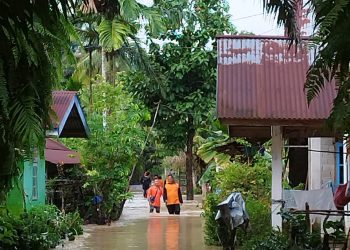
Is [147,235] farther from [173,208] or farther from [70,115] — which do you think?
[173,208]

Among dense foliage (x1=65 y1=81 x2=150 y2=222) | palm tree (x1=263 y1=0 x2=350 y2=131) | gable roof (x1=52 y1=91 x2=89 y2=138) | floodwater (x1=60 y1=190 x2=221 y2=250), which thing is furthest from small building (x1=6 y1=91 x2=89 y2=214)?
palm tree (x1=263 y1=0 x2=350 y2=131)

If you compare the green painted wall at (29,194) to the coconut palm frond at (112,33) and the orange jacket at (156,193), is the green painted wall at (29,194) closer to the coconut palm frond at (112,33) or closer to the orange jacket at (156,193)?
the coconut palm frond at (112,33)

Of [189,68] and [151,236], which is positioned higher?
[189,68]

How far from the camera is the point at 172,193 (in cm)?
2164

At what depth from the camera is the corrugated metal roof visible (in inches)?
364

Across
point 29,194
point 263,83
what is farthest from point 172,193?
point 263,83

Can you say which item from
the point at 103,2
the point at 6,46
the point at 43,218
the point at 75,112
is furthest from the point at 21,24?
the point at 75,112

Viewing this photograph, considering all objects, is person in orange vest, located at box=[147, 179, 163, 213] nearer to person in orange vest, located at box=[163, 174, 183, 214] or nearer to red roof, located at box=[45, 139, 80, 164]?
person in orange vest, located at box=[163, 174, 183, 214]

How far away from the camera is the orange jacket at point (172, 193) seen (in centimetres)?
2152

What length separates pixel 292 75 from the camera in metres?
9.92

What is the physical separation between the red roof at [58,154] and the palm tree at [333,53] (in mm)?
12520

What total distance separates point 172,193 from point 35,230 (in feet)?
37.7

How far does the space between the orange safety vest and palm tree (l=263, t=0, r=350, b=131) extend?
18.4 meters

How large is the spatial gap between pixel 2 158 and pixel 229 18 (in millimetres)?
23028
